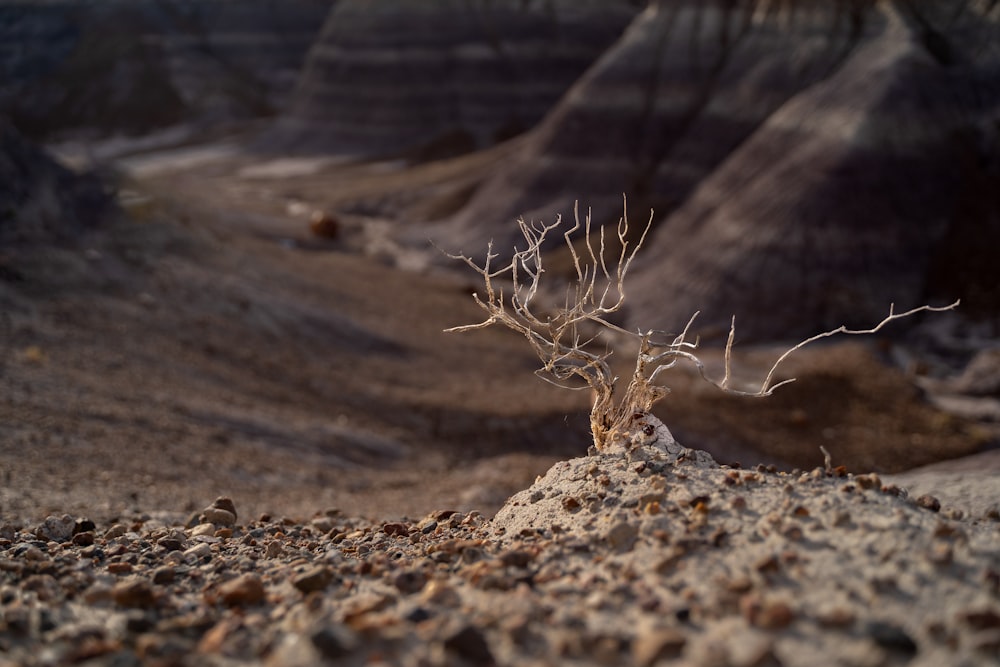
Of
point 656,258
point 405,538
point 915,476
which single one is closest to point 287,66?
point 656,258

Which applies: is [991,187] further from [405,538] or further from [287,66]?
[287,66]

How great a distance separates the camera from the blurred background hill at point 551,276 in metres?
11.8

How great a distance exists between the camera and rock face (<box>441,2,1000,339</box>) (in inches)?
773

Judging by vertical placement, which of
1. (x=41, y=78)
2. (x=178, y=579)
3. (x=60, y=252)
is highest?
(x=41, y=78)

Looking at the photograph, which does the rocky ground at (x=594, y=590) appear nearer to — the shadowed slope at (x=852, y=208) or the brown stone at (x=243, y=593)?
the brown stone at (x=243, y=593)

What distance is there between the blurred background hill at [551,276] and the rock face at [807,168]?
0.07m

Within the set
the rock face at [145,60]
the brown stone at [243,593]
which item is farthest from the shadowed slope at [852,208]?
the rock face at [145,60]

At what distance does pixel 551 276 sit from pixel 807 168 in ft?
23.6

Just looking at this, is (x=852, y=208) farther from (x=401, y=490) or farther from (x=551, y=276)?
(x=401, y=490)

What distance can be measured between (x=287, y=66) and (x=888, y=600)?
2632 inches

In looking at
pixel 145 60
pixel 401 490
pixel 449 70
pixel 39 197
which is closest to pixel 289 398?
pixel 401 490

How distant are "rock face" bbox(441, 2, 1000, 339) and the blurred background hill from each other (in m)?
0.07

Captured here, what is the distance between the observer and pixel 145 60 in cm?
6003

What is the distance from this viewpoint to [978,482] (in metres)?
10.5
